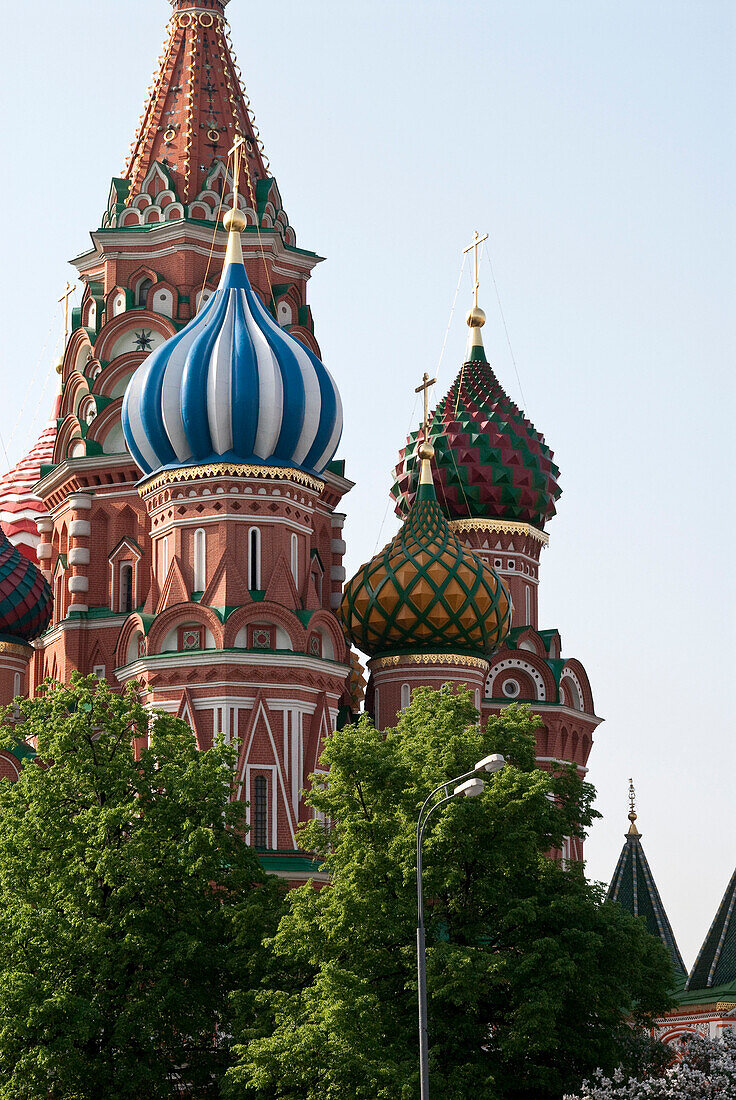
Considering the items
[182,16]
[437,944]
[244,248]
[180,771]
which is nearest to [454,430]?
[244,248]

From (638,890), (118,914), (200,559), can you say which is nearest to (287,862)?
(200,559)

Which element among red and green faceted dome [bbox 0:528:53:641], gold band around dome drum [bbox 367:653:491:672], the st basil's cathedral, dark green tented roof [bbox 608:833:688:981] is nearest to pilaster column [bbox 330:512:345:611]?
the st basil's cathedral

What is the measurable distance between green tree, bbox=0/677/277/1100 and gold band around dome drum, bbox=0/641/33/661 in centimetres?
1149

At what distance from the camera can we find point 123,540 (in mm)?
41062

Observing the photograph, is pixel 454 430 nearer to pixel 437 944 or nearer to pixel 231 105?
pixel 231 105

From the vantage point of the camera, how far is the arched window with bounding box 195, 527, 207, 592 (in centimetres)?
3731

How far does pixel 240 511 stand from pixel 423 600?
4306mm

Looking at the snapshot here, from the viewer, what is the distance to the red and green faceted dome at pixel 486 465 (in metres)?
46.5

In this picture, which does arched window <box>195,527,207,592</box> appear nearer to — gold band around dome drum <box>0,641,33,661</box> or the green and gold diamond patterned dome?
the green and gold diamond patterned dome

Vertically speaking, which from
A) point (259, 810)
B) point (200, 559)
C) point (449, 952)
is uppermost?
point (200, 559)

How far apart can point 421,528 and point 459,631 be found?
2.14m

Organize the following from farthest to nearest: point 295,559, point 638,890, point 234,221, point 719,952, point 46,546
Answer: point 638,890 < point 46,546 < point 719,952 < point 234,221 < point 295,559

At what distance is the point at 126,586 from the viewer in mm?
41062

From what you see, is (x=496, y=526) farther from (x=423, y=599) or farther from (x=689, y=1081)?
(x=689, y=1081)
